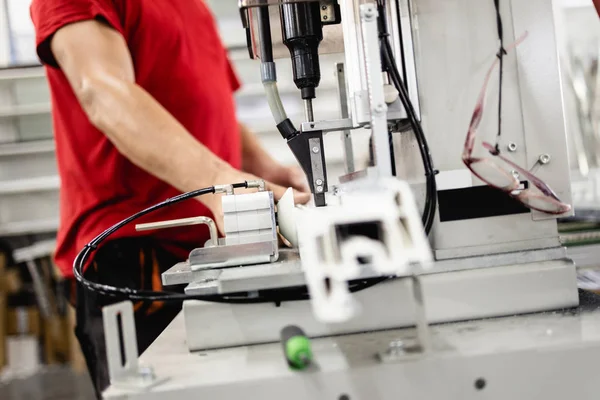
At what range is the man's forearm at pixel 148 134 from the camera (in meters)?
1.06

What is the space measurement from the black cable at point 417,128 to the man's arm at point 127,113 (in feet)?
1.19

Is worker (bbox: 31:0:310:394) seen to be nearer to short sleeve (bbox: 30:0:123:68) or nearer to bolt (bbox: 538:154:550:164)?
short sleeve (bbox: 30:0:123:68)

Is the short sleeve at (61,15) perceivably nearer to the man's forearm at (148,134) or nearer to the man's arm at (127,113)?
the man's arm at (127,113)

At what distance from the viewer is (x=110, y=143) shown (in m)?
1.27

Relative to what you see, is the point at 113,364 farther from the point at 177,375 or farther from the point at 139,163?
the point at 139,163

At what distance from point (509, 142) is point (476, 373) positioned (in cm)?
35

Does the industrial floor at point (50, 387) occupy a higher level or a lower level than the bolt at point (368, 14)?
lower

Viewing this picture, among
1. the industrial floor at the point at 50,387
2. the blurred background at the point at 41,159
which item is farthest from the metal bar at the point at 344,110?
the industrial floor at the point at 50,387

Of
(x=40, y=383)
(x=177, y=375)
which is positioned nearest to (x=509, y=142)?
(x=177, y=375)

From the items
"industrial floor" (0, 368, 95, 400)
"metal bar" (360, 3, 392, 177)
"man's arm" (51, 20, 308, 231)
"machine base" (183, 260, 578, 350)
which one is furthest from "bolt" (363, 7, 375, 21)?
"industrial floor" (0, 368, 95, 400)

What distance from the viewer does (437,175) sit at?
29.5 inches

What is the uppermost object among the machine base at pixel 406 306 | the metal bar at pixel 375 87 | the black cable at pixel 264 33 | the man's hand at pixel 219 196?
the black cable at pixel 264 33

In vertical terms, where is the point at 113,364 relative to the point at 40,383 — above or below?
above

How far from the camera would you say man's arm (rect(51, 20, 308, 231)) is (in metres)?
1.06
